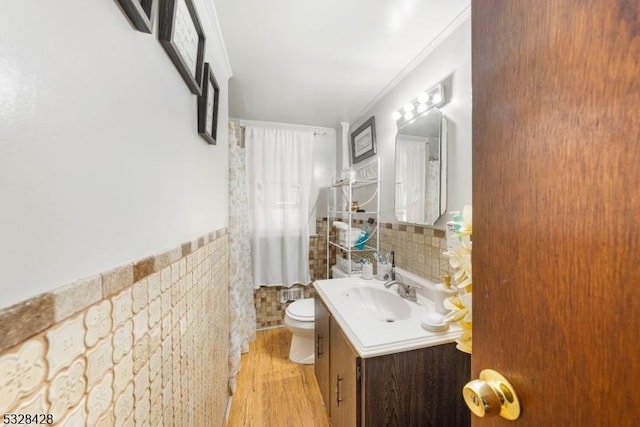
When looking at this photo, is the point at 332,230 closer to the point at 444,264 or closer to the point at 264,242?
the point at 264,242

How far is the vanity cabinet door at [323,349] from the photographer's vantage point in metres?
1.43

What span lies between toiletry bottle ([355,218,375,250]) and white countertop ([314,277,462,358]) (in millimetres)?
745

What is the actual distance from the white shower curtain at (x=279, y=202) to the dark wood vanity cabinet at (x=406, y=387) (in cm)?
153

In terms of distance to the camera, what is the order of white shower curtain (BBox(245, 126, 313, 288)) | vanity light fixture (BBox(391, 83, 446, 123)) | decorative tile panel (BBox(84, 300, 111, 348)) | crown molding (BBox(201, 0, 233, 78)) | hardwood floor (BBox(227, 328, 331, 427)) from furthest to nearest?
1. white shower curtain (BBox(245, 126, 313, 288))
2. hardwood floor (BBox(227, 328, 331, 427))
3. vanity light fixture (BBox(391, 83, 446, 123))
4. crown molding (BBox(201, 0, 233, 78))
5. decorative tile panel (BBox(84, 300, 111, 348))

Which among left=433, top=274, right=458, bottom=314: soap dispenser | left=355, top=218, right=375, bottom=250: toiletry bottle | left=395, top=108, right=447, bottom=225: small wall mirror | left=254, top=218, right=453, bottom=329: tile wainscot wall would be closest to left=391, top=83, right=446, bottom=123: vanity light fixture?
left=395, top=108, right=447, bottom=225: small wall mirror

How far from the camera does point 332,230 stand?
2744 millimetres

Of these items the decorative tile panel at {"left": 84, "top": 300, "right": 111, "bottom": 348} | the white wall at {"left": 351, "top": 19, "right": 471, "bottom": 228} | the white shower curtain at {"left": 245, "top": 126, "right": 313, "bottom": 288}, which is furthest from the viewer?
the white shower curtain at {"left": 245, "top": 126, "right": 313, "bottom": 288}

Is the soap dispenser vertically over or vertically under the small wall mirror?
under

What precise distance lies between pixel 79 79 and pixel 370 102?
2.08m

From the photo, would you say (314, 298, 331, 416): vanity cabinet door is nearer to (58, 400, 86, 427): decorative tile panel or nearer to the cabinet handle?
the cabinet handle

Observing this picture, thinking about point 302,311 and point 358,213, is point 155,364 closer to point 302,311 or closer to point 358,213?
point 302,311

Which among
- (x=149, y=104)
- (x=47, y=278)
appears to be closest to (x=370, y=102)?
(x=149, y=104)

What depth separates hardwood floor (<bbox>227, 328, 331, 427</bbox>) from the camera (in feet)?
4.94

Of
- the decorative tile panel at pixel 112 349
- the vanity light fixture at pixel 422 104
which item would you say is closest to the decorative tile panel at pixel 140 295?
the decorative tile panel at pixel 112 349
